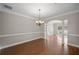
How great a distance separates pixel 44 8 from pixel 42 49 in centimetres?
86

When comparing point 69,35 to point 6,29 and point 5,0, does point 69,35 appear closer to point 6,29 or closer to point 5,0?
point 6,29

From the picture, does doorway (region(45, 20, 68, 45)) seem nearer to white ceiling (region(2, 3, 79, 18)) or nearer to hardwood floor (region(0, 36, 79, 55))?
hardwood floor (region(0, 36, 79, 55))

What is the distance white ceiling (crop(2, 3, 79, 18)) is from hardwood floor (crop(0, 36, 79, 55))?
0.57 m

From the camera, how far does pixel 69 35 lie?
1.88 metres

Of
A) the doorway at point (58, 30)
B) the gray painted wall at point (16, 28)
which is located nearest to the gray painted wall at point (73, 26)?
the doorway at point (58, 30)

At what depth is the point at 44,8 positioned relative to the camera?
189 centimetres

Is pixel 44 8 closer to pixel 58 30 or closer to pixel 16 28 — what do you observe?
pixel 58 30

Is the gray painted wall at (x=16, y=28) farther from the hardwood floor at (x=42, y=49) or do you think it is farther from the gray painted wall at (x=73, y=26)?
the gray painted wall at (x=73, y=26)

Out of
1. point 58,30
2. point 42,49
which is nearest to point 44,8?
point 58,30

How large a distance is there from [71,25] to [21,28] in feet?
3.42

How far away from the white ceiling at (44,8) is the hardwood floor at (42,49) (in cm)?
57

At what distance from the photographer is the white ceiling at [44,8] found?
1873mm

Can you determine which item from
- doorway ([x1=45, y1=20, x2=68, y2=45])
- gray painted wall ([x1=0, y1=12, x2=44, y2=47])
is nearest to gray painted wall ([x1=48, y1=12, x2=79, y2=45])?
doorway ([x1=45, y1=20, x2=68, y2=45])

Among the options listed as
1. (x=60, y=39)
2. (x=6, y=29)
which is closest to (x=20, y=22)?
(x=6, y=29)
